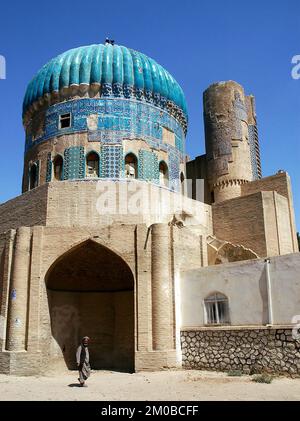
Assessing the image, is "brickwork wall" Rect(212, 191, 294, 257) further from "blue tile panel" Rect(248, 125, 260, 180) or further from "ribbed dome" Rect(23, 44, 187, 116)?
"ribbed dome" Rect(23, 44, 187, 116)

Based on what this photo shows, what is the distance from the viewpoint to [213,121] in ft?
66.2

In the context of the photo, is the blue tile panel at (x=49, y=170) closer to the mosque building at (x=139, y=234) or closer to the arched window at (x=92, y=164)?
the mosque building at (x=139, y=234)

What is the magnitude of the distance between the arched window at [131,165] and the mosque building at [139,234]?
1.5 inches

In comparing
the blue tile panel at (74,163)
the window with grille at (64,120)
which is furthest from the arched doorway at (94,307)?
the window with grille at (64,120)

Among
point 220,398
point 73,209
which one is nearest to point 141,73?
point 73,209

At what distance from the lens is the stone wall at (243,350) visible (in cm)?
1041

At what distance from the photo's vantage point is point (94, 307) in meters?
15.8

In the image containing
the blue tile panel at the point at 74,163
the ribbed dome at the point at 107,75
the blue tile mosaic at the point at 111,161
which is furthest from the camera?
the ribbed dome at the point at 107,75

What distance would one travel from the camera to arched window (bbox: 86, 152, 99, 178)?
57.2 ft

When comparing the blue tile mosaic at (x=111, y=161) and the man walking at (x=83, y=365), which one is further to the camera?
the blue tile mosaic at (x=111, y=161)

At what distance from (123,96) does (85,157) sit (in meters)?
3.04

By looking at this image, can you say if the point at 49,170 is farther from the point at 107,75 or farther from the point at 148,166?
the point at 107,75

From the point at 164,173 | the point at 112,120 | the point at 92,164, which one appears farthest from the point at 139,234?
the point at 112,120
